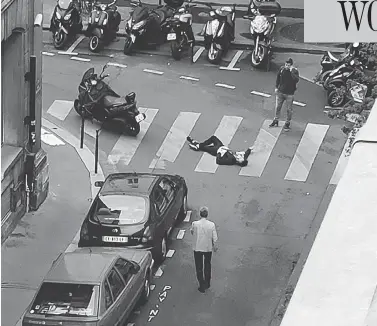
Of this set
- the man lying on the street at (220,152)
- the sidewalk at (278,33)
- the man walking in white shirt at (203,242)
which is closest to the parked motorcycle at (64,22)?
the sidewalk at (278,33)

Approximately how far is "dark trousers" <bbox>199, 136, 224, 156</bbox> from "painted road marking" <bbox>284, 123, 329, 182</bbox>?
152 centimetres

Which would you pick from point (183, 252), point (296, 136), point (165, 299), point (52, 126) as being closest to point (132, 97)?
point (52, 126)

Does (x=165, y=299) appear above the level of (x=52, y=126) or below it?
above

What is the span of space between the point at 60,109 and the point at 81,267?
1013 cm

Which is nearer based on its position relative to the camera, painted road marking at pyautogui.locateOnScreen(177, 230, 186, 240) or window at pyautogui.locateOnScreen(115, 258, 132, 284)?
window at pyautogui.locateOnScreen(115, 258, 132, 284)

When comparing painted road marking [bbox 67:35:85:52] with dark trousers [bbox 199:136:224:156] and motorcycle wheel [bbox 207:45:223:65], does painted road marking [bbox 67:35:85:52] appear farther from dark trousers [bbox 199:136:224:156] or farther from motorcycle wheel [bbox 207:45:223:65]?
dark trousers [bbox 199:136:224:156]

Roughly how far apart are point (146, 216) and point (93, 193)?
338cm

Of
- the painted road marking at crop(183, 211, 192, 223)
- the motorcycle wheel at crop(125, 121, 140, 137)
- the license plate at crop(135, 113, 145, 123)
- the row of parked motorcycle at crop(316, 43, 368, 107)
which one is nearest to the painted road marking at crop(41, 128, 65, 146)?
the motorcycle wheel at crop(125, 121, 140, 137)

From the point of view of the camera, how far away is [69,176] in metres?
21.1

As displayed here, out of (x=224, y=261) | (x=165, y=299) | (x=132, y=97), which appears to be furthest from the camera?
(x=132, y=97)

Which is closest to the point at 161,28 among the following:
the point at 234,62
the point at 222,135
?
the point at 234,62

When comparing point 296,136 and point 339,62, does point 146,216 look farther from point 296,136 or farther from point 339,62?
point 339,62

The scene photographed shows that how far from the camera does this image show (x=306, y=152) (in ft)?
74.4

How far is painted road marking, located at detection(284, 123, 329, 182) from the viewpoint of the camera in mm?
21641
